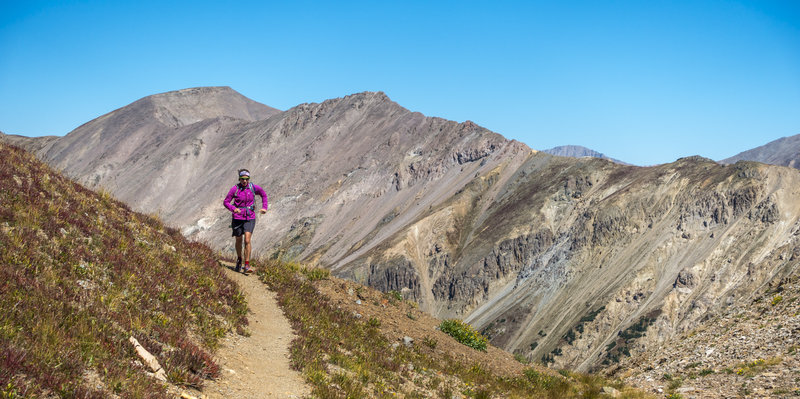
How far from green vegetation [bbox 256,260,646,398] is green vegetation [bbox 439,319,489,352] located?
1552 millimetres

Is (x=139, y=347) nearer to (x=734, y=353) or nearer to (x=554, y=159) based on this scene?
(x=734, y=353)

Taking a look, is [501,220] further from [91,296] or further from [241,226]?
[91,296]

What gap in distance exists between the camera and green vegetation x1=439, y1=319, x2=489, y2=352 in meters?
12.9

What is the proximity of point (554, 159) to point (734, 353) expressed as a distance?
83300 millimetres

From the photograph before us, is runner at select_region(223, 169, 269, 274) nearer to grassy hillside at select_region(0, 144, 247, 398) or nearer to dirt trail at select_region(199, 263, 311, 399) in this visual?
grassy hillside at select_region(0, 144, 247, 398)

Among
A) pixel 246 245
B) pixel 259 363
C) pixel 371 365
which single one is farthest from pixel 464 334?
pixel 259 363

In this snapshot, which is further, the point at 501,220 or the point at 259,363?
the point at 501,220

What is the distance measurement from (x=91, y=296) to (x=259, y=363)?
Answer: 7.63 feet

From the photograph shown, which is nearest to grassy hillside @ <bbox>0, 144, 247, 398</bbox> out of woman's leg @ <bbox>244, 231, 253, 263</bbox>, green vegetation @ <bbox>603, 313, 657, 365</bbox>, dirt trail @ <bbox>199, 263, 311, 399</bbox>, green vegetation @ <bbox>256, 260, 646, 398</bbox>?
dirt trail @ <bbox>199, 263, 311, 399</bbox>

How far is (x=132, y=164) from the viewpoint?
143375mm

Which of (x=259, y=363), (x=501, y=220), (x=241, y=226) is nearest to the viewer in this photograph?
(x=259, y=363)

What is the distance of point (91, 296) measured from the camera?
22.3 ft

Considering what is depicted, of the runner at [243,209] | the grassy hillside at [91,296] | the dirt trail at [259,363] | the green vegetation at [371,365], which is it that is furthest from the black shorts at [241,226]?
the dirt trail at [259,363]

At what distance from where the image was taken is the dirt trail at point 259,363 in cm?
636
